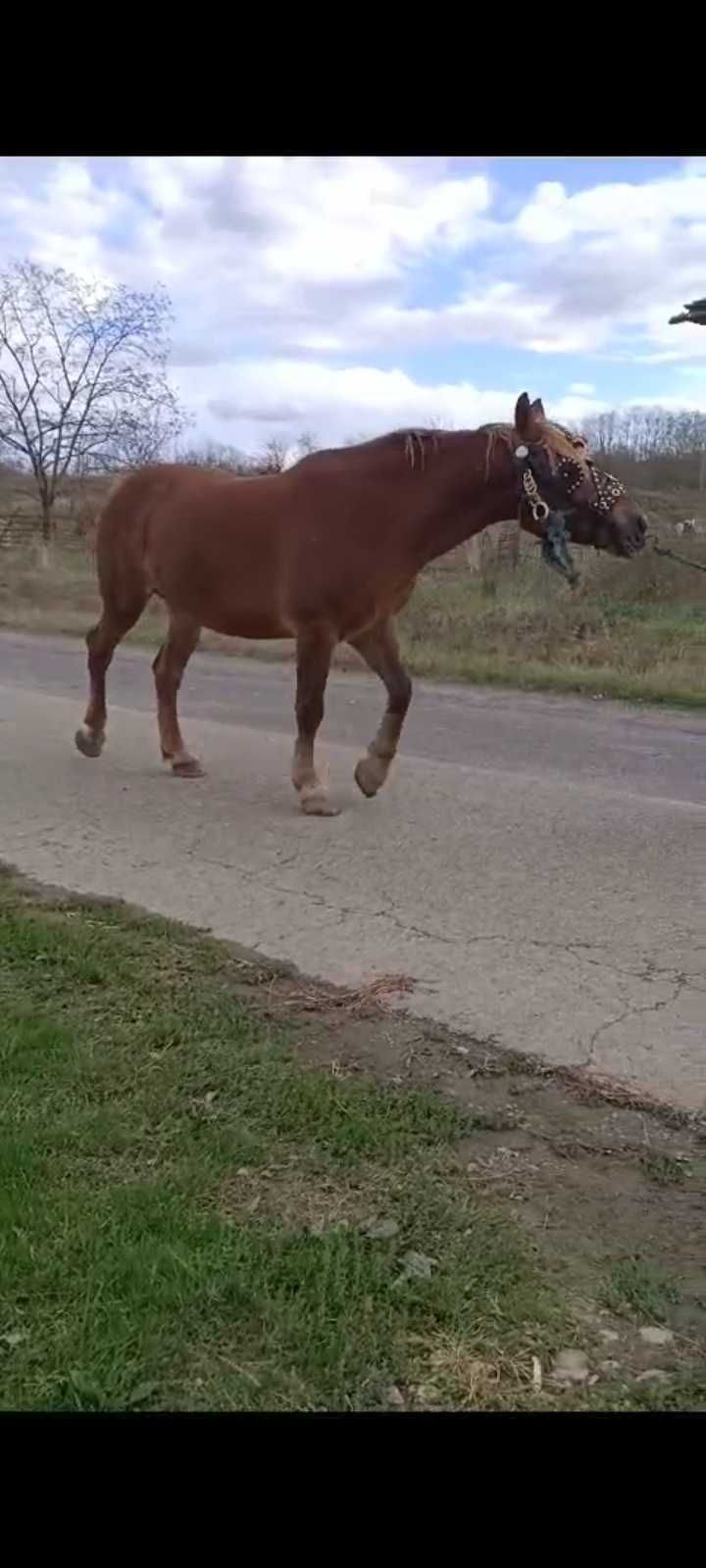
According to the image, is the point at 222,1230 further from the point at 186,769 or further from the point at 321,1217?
the point at 186,769

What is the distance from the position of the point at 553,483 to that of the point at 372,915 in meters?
2.30

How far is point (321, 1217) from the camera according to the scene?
254cm

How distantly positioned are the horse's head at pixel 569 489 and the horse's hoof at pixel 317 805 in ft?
5.62

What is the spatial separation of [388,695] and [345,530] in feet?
3.26

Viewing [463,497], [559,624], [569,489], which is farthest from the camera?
[559,624]

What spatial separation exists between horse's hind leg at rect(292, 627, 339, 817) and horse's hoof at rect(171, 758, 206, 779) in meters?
0.93

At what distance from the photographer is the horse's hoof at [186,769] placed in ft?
23.0

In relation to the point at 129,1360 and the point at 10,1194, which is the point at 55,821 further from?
the point at 129,1360

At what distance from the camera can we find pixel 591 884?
16.3ft

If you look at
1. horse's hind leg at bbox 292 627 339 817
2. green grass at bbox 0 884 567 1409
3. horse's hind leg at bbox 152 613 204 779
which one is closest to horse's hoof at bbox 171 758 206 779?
horse's hind leg at bbox 152 613 204 779

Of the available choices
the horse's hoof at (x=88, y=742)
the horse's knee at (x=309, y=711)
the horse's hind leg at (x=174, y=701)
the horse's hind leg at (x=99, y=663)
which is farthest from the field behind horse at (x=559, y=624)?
the horse's hoof at (x=88, y=742)

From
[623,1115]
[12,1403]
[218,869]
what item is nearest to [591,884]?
[218,869]

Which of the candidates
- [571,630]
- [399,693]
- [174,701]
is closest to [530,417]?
[399,693]

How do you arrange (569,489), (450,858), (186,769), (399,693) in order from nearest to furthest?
(450,858) → (569,489) → (399,693) → (186,769)
